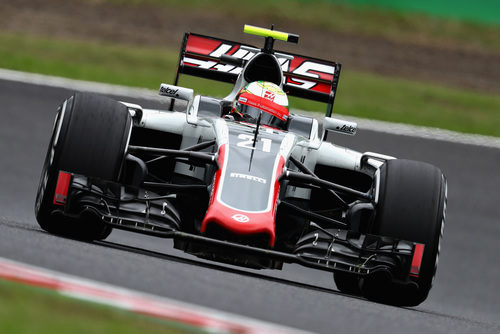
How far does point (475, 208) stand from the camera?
11.5 m

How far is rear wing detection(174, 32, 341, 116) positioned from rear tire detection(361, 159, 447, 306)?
2110 millimetres

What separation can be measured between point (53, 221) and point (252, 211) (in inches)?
54.5

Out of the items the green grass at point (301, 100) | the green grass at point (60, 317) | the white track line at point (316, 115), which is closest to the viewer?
the green grass at point (60, 317)

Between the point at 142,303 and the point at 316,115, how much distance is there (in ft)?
31.5

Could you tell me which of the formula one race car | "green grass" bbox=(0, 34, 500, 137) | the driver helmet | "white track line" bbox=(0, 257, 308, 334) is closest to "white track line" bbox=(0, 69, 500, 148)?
"green grass" bbox=(0, 34, 500, 137)

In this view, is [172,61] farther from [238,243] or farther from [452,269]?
[238,243]

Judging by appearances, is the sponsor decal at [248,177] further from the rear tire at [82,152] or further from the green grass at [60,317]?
the green grass at [60,317]

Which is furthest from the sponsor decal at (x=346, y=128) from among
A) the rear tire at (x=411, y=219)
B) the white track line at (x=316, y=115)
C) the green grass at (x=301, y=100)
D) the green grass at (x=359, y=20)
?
the green grass at (x=359, y=20)

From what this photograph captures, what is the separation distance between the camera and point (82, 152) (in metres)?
6.84

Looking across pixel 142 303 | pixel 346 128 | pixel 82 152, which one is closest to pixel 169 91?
pixel 346 128

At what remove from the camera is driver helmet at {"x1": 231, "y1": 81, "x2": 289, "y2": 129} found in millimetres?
8273

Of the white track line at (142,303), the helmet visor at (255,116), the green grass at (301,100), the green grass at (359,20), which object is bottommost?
the white track line at (142,303)

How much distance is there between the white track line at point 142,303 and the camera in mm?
4199

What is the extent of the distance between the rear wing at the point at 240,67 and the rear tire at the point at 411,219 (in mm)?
2110
